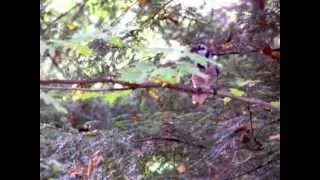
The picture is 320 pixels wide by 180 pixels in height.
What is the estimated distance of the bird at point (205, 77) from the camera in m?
1.36

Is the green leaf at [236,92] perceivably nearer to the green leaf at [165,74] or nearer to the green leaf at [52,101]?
the green leaf at [165,74]

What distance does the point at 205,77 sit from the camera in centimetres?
137

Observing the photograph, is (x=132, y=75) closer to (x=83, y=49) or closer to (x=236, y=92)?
(x=83, y=49)

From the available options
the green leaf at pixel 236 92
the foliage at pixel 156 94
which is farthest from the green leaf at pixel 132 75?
the green leaf at pixel 236 92

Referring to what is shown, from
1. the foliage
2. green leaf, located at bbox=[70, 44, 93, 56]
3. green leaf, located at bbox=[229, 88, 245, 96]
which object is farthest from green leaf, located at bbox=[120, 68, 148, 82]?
green leaf, located at bbox=[229, 88, 245, 96]

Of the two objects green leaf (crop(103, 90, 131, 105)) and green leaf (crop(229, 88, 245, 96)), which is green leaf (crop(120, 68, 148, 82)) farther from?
A: green leaf (crop(229, 88, 245, 96))

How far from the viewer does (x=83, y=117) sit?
1.39 metres

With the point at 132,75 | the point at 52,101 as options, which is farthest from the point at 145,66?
the point at 52,101

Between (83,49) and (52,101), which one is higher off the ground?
(83,49)

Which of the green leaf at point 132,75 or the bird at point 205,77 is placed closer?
the green leaf at point 132,75

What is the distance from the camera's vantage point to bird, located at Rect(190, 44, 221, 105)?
1.36m

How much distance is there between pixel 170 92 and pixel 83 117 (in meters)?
0.29
